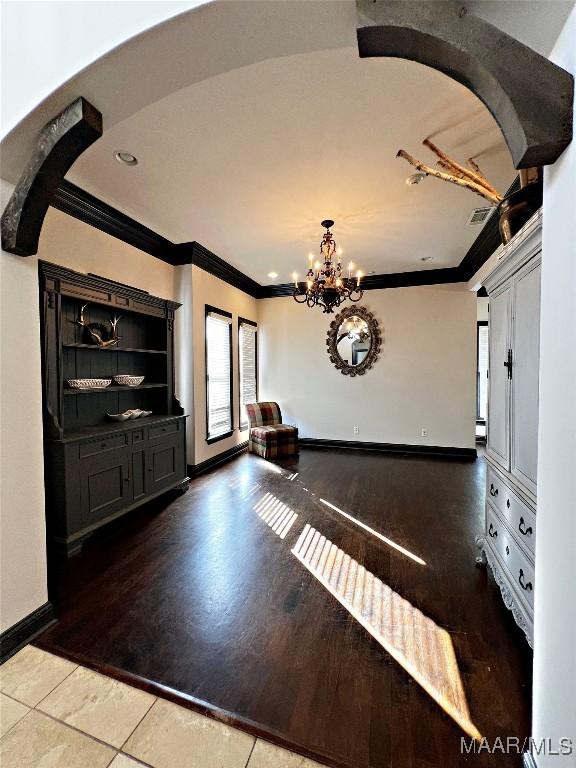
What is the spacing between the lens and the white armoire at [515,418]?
1.52 metres

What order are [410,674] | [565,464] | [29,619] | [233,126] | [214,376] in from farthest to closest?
[214,376], [233,126], [29,619], [410,674], [565,464]

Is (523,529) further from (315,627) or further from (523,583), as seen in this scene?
(315,627)

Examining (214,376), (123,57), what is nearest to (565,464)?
(123,57)

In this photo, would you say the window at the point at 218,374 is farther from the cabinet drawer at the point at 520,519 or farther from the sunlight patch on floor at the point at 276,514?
the cabinet drawer at the point at 520,519

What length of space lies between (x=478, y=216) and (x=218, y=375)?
3780 mm

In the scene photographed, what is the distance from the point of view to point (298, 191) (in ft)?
9.48

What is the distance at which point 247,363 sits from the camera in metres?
5.99

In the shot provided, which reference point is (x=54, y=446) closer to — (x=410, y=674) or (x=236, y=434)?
(x=410, y=674)

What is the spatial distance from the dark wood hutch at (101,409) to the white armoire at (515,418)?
2880mm

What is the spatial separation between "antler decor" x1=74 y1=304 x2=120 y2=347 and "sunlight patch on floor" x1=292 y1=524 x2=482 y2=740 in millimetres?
2532

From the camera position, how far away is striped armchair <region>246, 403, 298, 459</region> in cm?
528

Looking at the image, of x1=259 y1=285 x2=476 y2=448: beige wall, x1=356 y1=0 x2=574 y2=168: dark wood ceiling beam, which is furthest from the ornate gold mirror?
x1=356 y1=0 x2=574 y2=168: dark wood ceiling beam

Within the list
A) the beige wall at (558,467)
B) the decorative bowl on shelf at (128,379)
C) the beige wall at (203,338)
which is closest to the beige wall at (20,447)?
the decorative bowl on shelf at (128,379)

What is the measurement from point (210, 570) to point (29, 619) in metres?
0.99
